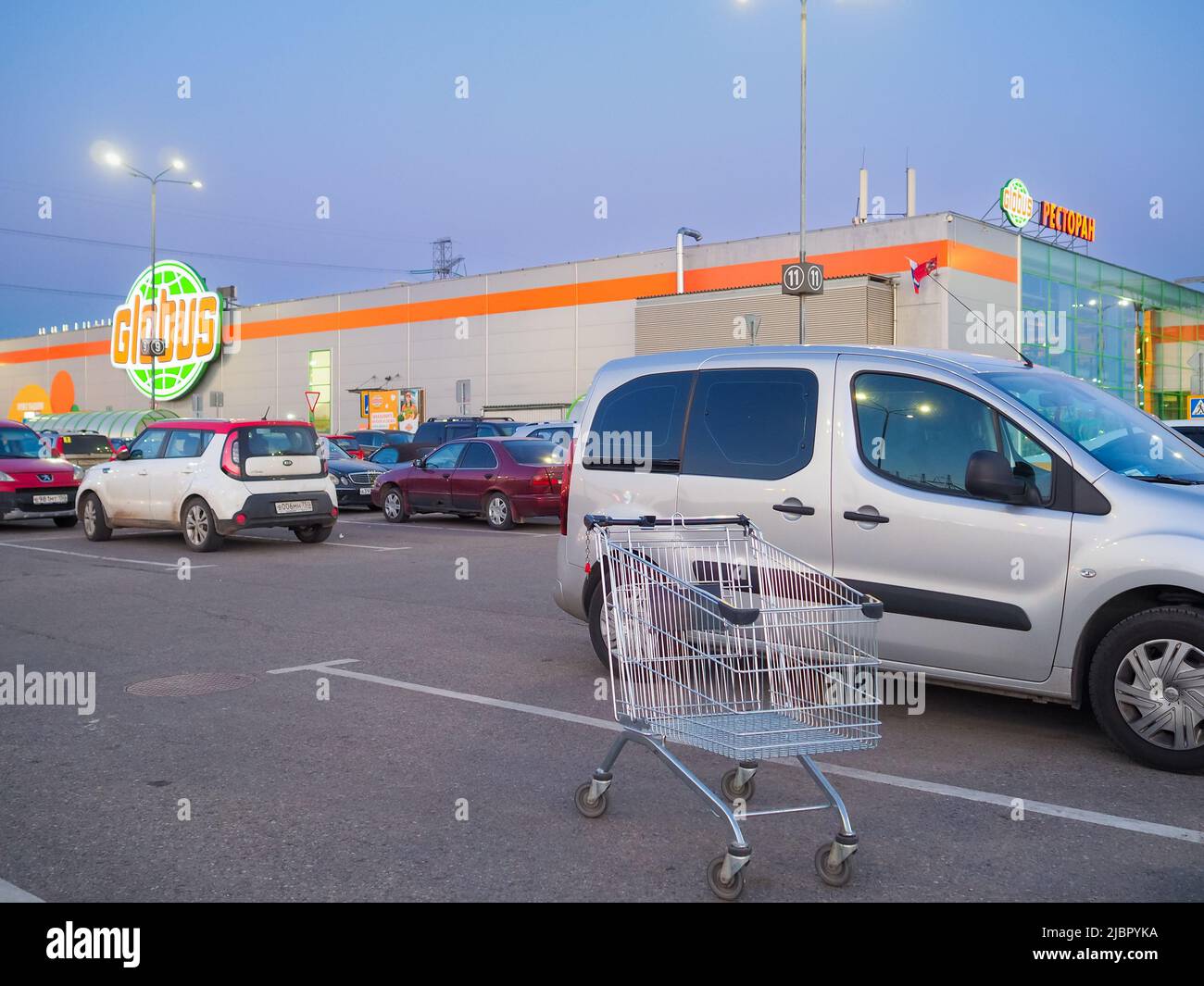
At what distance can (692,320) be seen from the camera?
3906 centimetres

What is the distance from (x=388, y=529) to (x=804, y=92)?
45.8 feet

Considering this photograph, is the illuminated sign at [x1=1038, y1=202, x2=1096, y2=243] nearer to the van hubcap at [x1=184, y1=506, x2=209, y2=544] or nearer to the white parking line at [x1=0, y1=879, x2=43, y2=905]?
the van hubcap at [x1=184, y1=506, x2=209, y2=544]

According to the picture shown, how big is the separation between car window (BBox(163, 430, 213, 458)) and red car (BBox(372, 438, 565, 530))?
16.3 feet

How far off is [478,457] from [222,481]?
5.35 m

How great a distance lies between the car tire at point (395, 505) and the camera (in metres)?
20.5

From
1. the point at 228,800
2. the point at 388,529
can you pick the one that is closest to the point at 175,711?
the point at 228,800

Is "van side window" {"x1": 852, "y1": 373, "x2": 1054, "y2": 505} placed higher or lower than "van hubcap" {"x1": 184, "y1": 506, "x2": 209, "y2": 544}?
higher

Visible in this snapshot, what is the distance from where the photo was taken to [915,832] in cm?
447

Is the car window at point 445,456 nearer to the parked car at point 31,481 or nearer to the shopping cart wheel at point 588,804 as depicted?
the parked car at point 31,481

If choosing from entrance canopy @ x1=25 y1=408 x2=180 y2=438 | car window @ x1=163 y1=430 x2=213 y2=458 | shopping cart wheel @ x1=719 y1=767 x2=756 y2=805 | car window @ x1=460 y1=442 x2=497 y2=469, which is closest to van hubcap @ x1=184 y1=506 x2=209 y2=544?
car window @ x1=163 y1=430 x2=213 y2=458

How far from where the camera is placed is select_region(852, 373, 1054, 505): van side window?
19.4 ft

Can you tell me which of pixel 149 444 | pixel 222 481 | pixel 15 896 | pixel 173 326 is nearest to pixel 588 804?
pixel 15 896

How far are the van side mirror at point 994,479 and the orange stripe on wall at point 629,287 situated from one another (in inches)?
1222
